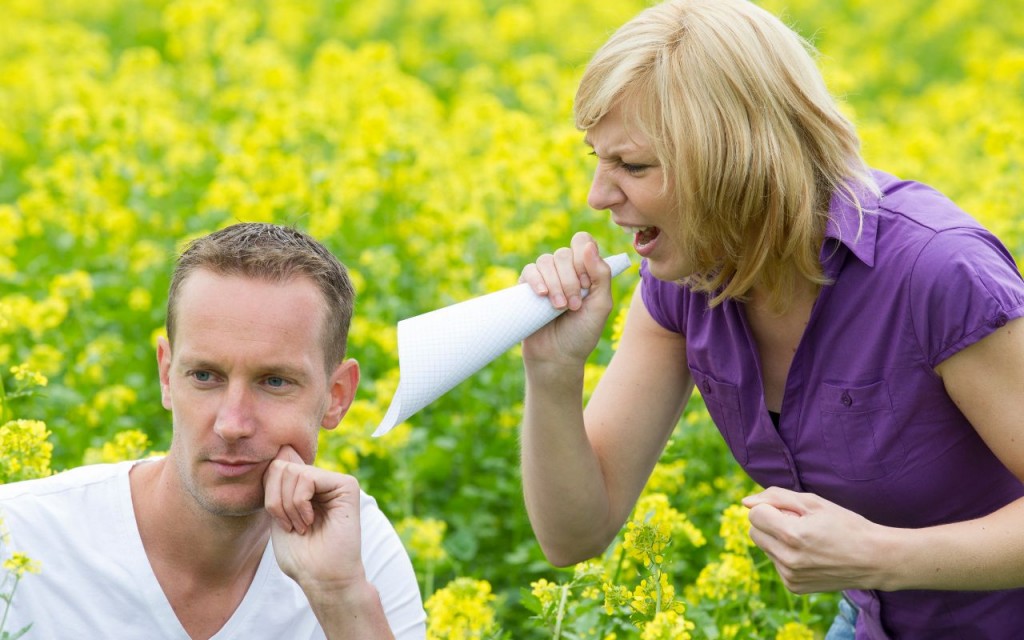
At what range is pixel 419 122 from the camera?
6.48 metres

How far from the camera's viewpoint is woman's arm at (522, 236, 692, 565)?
246 cm

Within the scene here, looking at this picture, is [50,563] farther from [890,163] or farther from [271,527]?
[890,163]

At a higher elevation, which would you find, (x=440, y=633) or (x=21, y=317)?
(x=21, y=317)

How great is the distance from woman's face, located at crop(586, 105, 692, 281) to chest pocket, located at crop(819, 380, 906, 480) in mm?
348

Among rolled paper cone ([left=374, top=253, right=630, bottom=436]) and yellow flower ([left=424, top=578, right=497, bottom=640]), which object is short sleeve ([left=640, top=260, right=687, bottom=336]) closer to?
rolled paper cone ([left=374, top=253, right=630, bottom=436])

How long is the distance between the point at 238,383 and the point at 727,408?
91 centimetres

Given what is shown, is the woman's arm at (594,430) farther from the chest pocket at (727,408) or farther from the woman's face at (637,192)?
the woman's face at (637,192)

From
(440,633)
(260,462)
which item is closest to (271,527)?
(260,462)

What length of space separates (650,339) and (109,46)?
9.02 metres

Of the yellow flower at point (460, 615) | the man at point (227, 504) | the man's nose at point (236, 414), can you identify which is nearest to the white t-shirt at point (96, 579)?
the man at point (227, 504)

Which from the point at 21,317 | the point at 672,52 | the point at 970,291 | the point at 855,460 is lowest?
the point at 855,460

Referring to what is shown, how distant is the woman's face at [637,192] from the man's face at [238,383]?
55 centimetres

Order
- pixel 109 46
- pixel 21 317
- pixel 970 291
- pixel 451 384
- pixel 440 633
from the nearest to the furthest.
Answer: pixel 970 291 < pixel 451 384 < pixel 440 633 < pixel 21 317 < pixel 109 46

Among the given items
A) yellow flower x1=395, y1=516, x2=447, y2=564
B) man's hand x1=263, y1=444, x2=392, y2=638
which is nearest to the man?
man's hand x1=263, y1=444, x2=392, y2=638
